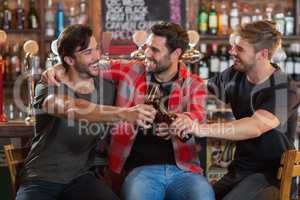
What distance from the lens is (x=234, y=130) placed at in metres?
2.38

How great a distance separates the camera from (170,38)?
2643mm

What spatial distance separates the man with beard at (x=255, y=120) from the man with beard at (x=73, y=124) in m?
0.37

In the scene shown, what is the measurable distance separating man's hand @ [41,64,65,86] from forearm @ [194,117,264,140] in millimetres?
640

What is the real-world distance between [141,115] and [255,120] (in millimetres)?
479

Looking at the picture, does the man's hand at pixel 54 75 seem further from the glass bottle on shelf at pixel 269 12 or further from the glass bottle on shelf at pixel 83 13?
the glass bottle on shelf at pixel 269 12

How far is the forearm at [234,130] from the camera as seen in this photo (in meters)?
2.37

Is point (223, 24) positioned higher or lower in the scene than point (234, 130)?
higher

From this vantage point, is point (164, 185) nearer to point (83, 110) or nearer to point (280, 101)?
point (83, 110)

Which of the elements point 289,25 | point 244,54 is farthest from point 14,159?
point 289,25

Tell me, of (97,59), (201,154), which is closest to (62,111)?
(97,59)


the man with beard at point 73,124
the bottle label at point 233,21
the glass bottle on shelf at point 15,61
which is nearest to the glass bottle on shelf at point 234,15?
the bottle label at point 233,21

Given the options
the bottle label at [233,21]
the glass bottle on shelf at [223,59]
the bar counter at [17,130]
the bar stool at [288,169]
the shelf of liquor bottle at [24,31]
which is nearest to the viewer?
the bar stool at [288,169]

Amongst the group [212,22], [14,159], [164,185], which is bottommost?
[164,185]

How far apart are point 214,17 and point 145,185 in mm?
2622
